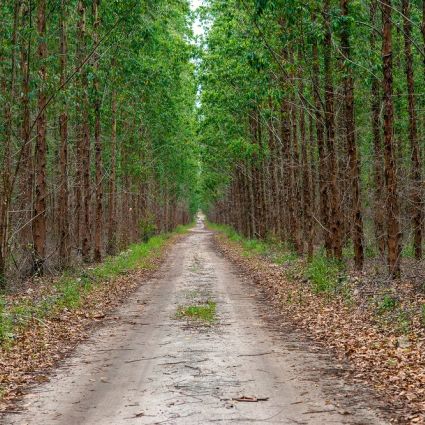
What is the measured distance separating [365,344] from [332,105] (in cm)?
1000

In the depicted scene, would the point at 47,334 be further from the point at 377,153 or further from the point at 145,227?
the point at 145,227

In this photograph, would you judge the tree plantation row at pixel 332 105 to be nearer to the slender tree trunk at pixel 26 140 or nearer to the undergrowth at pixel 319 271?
the undergrowth at pixel 319 271

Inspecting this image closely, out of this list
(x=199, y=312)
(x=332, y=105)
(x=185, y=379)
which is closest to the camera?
(x=185, y=379)

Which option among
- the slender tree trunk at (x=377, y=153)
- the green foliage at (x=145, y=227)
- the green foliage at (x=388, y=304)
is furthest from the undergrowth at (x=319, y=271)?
the green foliage at (x=145, y=227)

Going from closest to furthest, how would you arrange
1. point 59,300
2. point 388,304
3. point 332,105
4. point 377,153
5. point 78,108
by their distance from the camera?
point 388,304
point 59,300
point 332,105
point 377,153
point 78,108

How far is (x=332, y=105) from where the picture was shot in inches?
720

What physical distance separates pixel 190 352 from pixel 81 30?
14.4 meters

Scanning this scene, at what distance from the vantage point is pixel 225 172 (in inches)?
1889

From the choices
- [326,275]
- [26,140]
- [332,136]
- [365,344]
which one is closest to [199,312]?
[326,275]

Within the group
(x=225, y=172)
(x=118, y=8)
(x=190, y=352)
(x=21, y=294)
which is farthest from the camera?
(x=225, y=172)

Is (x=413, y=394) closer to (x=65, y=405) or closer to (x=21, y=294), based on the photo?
(x=65, y=405)

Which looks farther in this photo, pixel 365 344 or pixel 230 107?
pixel 230 107

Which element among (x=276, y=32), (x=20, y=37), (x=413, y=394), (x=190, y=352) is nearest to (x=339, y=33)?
(x=276, y=32)

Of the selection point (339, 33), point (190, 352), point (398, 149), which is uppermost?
point (339, 33)
